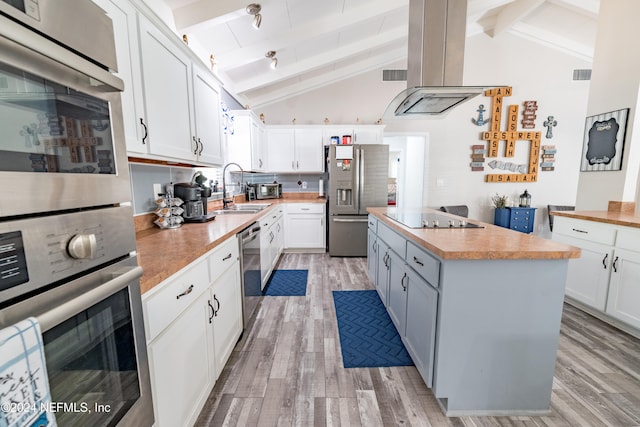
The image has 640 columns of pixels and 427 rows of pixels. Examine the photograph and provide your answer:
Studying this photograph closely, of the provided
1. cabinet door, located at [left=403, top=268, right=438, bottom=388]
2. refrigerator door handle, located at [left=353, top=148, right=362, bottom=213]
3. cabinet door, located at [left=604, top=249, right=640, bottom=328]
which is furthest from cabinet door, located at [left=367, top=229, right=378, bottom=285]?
cabinet door, located at [left=604, top=249, right=640, bottom=328]

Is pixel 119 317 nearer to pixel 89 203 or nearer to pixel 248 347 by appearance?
pixel 89 203

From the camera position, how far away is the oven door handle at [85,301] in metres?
0.49

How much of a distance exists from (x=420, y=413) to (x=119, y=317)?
5.13ft

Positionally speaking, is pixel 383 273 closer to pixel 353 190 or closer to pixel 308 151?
pixel 353 190

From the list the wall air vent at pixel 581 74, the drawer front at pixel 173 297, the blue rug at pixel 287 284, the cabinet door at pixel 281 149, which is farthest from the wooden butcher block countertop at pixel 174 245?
the wall air vent at pixel 581 74

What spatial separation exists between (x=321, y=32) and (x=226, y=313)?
10.3 ft

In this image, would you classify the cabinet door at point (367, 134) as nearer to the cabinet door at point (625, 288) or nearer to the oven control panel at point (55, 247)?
the cabinet door at point (625, 288)

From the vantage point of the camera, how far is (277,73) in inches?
149

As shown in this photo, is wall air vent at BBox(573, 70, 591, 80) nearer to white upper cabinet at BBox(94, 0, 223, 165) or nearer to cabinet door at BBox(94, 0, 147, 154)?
white upper cabinet at BBox(94, 0, 223, 165)

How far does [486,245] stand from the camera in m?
1.40

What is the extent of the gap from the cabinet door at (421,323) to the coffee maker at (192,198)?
1700 mm

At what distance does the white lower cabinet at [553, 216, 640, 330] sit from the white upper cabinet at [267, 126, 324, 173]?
3.47 m

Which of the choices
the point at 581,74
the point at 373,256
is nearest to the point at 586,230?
the point at 373,256

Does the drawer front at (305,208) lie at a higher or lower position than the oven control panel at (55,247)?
lower
